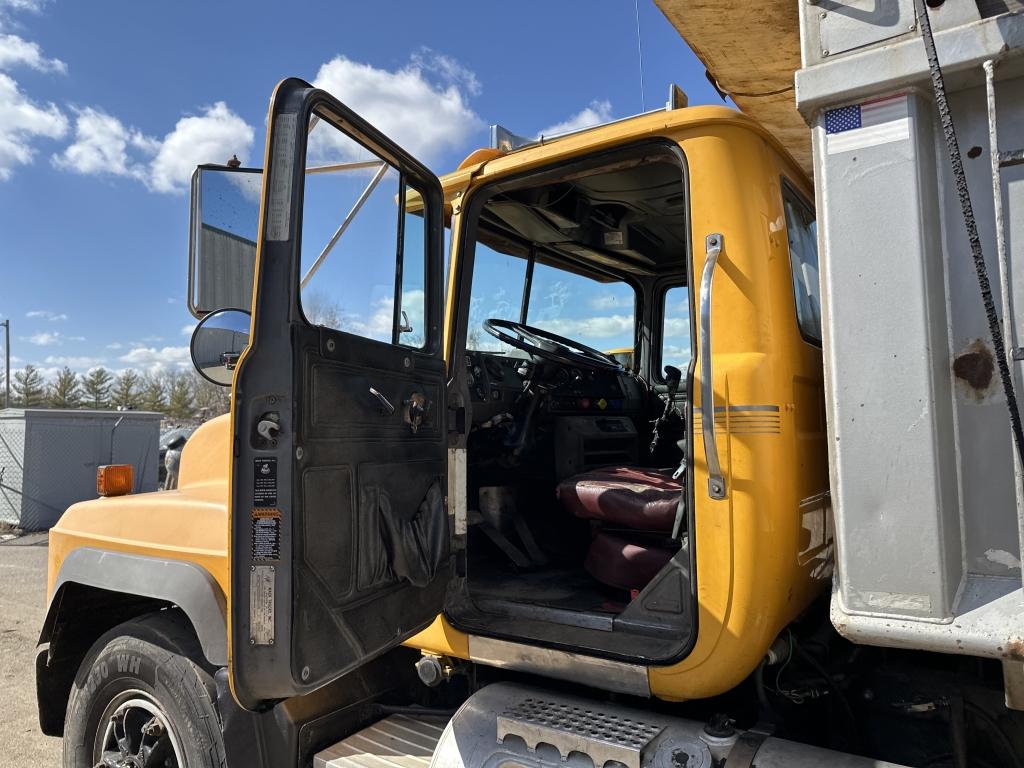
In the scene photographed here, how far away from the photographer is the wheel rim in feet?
8.26

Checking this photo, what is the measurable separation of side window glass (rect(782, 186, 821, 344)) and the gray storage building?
472 inches

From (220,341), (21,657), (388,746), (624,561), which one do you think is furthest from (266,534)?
(21,657)

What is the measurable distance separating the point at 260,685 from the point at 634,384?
2535 millimetres

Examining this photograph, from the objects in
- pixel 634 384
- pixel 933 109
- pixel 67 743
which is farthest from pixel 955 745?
pixel 67 743

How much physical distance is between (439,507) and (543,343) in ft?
3.91

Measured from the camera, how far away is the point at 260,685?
190 cm

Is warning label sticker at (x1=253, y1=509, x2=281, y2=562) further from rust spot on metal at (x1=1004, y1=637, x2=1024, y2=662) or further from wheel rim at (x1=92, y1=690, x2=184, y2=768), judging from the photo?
rust spot on metal at (x1=1004, y1=637, x2=1024, y2=662)

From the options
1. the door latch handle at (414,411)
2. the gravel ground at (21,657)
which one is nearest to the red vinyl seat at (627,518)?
the door latch handle at (414,411)

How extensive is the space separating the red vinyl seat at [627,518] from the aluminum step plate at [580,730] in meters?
0.58

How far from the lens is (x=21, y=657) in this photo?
17.9ft

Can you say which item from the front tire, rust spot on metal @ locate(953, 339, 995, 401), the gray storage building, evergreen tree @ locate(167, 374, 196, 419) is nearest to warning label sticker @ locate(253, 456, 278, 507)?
the front tire

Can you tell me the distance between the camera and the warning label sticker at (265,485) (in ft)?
6.16

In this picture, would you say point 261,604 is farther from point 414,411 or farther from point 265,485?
point 414,411

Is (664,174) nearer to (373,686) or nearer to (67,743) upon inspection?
(373,686)
